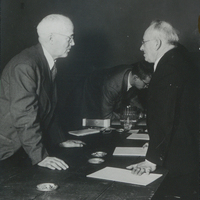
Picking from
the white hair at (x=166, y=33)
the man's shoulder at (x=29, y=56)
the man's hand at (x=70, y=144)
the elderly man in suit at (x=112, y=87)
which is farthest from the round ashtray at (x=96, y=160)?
the elderly man in suit at (x=112, y=87)

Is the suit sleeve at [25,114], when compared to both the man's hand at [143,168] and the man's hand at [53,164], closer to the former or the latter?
the man's hand at [53,164]

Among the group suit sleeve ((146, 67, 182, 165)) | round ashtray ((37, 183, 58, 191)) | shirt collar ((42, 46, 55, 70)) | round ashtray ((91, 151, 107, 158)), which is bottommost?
round ashtray ((91, 151, 107, 158))

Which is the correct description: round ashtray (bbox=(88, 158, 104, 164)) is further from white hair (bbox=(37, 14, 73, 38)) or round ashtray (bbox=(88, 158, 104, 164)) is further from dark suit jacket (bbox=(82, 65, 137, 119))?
dark suit jacket (bbox=(82, 65, 137, 119))

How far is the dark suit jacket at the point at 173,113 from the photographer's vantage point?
1565 millimetres

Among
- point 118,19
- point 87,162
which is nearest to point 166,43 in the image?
point 87,162

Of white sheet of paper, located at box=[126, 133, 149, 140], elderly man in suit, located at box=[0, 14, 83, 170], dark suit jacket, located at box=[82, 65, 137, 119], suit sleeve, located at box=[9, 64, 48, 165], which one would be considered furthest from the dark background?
suit sleeve, located at box=[9, 64, 48, 165]

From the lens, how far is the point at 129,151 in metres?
1.90

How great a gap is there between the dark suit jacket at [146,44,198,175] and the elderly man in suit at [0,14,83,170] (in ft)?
1.79

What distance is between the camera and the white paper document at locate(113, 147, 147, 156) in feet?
5.99

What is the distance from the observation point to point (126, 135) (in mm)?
2520

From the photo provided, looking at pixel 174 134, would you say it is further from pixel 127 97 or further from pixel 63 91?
pixel 63 91

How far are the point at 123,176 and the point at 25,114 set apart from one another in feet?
2.11

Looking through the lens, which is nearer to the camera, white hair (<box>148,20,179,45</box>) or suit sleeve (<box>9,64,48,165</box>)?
suit sleeve (<box>9,64,48,165</box>)

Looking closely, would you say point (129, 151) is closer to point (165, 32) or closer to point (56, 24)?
point (165, 32)
